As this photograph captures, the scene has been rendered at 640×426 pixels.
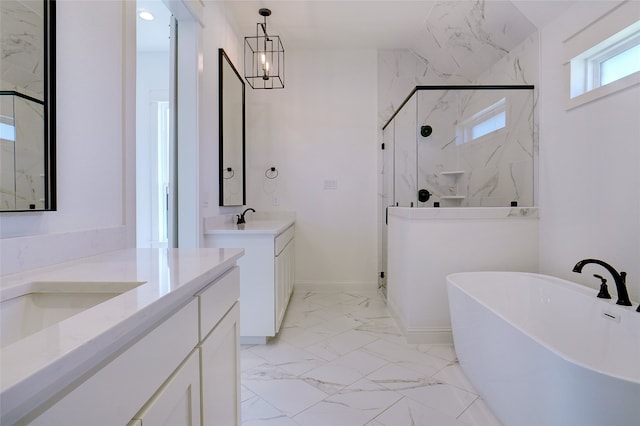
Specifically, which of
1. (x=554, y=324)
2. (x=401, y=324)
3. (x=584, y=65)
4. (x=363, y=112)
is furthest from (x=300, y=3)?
(x=554, y=324)

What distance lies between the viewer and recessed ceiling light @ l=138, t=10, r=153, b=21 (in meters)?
2.77

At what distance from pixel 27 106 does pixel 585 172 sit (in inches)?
104

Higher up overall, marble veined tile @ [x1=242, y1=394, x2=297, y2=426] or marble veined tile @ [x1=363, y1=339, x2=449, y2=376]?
marble veined tile @ [x1=363, y1=339, x2=449, y2=376]

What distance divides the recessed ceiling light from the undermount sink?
291cm

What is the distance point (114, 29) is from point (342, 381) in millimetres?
2074

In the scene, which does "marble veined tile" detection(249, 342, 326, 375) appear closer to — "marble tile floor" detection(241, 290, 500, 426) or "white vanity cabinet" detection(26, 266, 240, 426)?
"marble tile floor" detection(241, 290, 500, 426)

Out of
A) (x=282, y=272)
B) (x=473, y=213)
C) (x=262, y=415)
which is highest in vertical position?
(x=473, y=213)

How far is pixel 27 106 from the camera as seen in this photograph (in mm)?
909

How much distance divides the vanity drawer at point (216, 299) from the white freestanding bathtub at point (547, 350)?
1153mm

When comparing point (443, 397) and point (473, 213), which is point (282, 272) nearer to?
point (443, 397)

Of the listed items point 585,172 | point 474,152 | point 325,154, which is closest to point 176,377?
point 585,172

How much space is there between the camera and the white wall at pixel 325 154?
3.76m

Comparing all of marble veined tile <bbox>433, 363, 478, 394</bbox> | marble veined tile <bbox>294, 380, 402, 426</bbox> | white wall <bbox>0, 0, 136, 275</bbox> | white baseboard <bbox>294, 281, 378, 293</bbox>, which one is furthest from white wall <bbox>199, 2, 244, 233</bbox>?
marble veined tile <bbox>433, 363, 478, 394</bbox>

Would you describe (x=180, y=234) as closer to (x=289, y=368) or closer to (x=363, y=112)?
(x=289, y=368)
